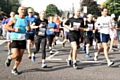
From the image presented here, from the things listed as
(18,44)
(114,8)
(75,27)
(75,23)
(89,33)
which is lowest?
(114,8)

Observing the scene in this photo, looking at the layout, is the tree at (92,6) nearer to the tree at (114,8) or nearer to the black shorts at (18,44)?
the tree at (114,8)

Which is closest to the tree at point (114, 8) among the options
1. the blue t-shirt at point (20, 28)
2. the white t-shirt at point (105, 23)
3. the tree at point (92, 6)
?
the tree at point (92, 6)

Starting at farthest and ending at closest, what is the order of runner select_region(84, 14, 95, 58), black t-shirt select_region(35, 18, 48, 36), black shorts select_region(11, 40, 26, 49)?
runner select_region(84, 14, 95, 58) → black t-shirt select_region(35, 18, 48, 36) → black shorts select_region(11, 40, 26, 49)

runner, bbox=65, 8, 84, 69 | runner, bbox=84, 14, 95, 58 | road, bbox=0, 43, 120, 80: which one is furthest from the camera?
runner, bbox=84, 14, 95, 58

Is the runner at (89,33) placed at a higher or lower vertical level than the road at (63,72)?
higher

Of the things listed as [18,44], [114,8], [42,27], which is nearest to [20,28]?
[18,44]

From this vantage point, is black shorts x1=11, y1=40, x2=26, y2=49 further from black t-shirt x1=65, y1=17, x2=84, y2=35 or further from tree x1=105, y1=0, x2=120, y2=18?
tree x1=105, y1=0, x2=120, y2=18

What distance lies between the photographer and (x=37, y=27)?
9234mm

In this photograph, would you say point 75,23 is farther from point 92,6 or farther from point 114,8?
→ point 92,6

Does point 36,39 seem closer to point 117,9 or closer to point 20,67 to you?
point 20,67

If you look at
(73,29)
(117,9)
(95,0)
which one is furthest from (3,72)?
(95,0)

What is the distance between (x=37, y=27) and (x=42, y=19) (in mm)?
332

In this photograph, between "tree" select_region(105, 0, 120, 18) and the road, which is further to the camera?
"tree" select_region(105, 0, 120, 18)

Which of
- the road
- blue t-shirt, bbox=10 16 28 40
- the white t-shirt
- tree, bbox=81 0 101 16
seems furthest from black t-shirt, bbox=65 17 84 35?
tree, bbox=81 0 101 16
